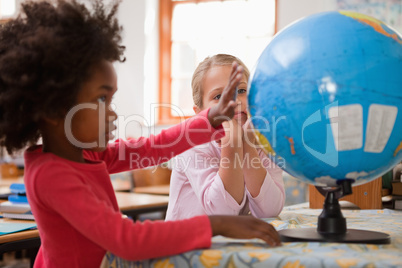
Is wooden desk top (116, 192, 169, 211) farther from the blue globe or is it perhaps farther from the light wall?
the light wall

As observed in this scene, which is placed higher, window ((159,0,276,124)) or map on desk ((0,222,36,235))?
window ((159,0,276,124))

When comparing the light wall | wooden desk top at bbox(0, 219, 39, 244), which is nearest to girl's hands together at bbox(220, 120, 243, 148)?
wooden desk top at bbox(0, 219, 39, 244)

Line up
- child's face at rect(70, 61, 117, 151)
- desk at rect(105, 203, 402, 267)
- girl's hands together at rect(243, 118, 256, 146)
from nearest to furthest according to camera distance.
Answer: desk at rect(105, 203, 402, 267) → child's face at rect(70, 61, 117, 151) → girl's hands together at rect(243, 118, 256, 146)

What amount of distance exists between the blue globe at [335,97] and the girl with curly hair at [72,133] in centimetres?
16

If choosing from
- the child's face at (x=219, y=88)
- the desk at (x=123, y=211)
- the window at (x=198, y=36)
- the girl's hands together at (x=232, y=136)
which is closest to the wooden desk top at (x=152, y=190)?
the desk at (x=123, y=211)

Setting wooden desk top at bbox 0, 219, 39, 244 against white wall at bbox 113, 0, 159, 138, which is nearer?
wooden desk top at bbox 0, 219, 39, 244

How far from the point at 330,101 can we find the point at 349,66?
0.25 ft

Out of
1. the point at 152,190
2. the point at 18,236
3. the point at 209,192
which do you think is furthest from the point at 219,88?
the point at 152,190

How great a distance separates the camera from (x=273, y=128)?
0.96 metres

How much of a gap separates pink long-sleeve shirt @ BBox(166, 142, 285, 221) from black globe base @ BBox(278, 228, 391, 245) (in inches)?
13.1

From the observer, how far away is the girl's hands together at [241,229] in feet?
2.87

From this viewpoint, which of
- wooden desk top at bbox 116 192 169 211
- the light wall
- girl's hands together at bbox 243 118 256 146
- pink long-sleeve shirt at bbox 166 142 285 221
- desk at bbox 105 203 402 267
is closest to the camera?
desk at bbox 105 203 402 267

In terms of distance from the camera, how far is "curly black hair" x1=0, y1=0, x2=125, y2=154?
0.93 metres

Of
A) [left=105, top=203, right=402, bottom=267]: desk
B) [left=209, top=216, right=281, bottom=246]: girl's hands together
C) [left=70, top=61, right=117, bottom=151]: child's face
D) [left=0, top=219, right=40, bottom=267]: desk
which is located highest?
[left=70, top=61, right=117, bottom=151]: child's face
